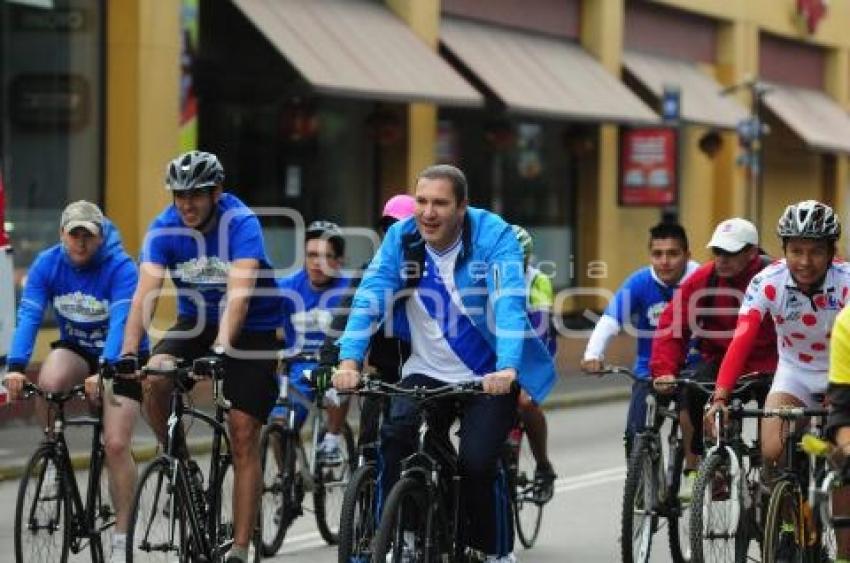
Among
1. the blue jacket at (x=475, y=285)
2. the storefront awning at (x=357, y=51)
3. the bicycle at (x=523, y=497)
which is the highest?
the storefront awning at (x=357, y=51)

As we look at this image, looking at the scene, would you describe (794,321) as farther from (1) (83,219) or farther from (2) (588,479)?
(2) (588,479)

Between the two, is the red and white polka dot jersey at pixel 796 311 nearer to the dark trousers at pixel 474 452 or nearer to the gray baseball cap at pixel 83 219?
the dark trousers at pixel 474 452

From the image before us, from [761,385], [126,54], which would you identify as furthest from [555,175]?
[761,385]

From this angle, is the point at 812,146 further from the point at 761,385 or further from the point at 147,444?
the point at 761,385

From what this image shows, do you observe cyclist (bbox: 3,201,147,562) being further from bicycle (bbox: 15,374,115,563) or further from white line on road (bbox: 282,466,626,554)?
white line on road (bbox: 282,466,626,554)

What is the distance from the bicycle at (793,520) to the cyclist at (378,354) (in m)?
1.65

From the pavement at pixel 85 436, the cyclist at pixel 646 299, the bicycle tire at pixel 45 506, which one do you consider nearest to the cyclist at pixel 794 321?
the cyclist at pixel 646 299

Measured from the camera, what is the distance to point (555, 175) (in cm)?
3034

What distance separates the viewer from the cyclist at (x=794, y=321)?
28.1ft

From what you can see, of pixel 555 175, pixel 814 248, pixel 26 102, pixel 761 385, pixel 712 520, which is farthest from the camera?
pixel 555 175

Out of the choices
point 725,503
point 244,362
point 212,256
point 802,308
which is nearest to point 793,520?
point 725,503

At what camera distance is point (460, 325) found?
8258 millimetres

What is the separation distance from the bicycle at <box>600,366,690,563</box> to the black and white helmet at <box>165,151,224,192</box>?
2633mm

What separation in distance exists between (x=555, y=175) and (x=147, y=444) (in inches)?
578
